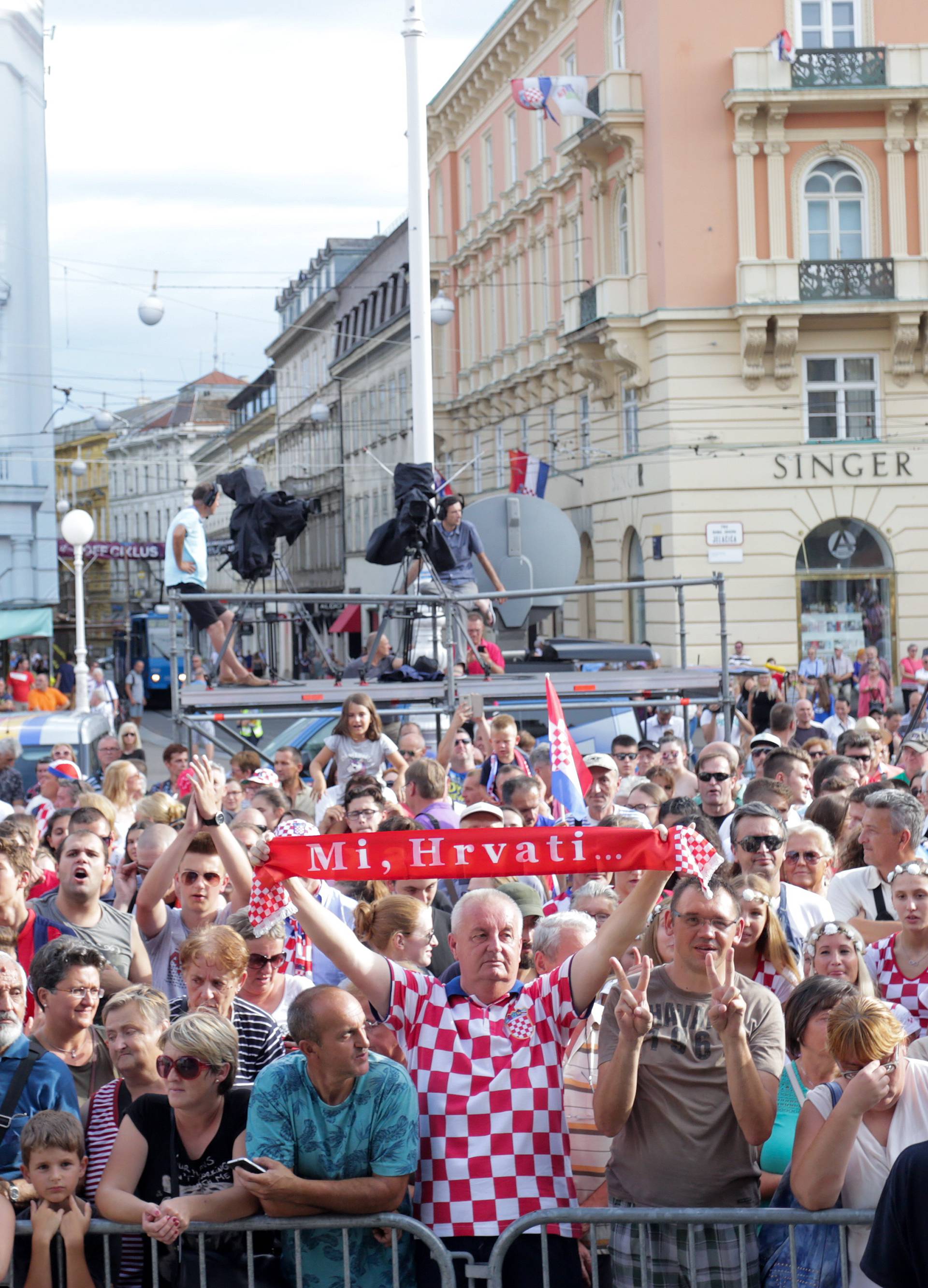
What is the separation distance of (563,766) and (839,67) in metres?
23.5

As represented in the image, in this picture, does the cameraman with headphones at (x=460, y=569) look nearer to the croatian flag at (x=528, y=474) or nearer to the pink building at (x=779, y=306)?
the pink building at (x=779, y=306)

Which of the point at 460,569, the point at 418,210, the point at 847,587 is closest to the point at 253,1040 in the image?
the point at 460,569

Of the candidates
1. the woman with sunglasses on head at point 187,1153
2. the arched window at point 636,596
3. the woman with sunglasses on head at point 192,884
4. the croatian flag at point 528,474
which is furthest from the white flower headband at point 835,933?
the croatian flag at point 528,474

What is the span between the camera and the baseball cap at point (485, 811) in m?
7.36

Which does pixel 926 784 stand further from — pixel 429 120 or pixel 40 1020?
pixel 429 120

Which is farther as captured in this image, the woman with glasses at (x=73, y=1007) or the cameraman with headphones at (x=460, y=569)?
the cameraman with headphones at (x=460, y=569)

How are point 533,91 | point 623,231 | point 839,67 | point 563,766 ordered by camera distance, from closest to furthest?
point 563,766 → point 839,67 → point 533,91 → point 623,231

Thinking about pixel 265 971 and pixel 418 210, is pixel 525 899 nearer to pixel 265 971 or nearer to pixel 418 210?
pixel 265 971

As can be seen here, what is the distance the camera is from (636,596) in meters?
32.6

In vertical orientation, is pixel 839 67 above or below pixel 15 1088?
above

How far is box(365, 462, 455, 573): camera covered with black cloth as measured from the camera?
1334 cm

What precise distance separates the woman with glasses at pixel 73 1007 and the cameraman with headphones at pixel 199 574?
6886mm

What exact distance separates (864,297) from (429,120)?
2006cm

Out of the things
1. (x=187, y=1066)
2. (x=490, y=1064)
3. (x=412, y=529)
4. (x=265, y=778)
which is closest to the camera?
(x=187, y=1066)
